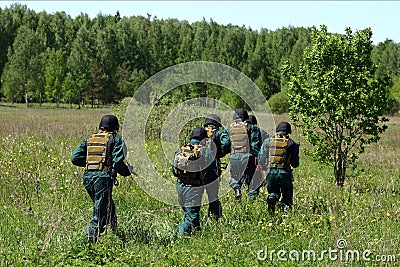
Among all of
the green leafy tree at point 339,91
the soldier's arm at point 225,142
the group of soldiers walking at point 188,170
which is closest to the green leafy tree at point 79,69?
the green leafy tree at point 339,91

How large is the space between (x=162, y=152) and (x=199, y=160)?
837 centimetres

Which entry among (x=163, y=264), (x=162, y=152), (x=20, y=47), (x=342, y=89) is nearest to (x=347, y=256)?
(x=163, y=264)

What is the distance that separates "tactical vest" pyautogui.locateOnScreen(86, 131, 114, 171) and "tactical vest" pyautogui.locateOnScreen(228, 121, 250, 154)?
3.46m

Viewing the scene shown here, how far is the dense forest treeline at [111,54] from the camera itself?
201 ft

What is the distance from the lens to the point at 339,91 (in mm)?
11844

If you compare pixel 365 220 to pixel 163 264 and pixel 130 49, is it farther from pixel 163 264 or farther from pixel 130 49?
pixel 130 49

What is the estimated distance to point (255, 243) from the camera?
23.8ft

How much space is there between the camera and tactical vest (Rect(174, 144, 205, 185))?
7.82 meters

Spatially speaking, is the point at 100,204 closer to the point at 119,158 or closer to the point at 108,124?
the point at 119,158

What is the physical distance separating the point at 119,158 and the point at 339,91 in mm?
6430

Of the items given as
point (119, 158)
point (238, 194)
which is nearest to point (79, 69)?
point (238, 194)

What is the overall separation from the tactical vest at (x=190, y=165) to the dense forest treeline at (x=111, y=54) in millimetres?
45486

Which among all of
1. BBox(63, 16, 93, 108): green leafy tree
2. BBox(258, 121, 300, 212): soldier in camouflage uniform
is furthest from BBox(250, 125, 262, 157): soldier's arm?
BBox(63, 16, 93, 108): green leafy tree

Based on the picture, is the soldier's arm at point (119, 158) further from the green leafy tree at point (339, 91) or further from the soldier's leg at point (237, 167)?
the green leafy tree at point (339, 91)
